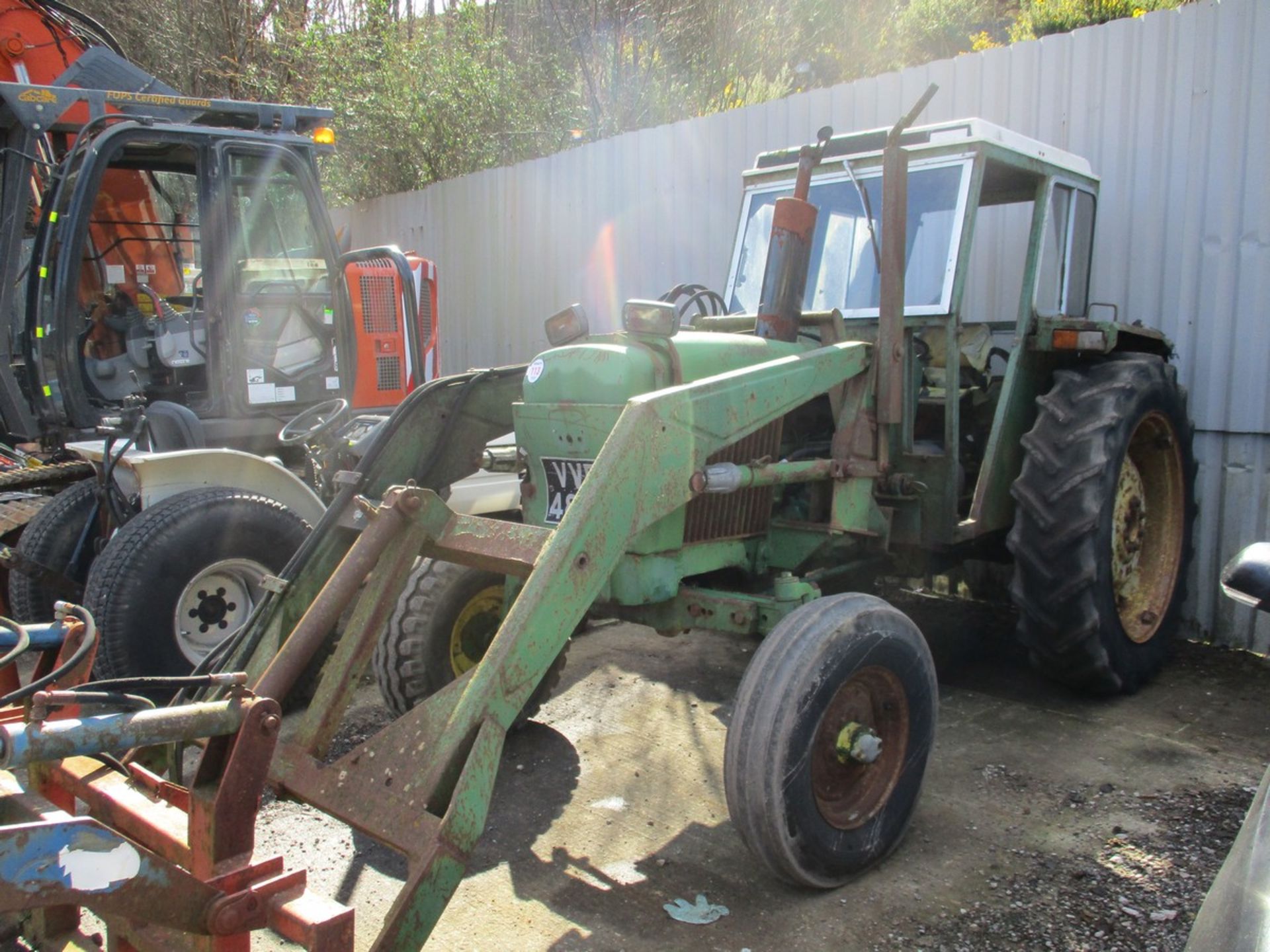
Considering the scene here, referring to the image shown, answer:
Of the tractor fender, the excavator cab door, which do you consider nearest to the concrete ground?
the tractor fender

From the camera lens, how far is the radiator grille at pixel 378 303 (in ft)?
21.6

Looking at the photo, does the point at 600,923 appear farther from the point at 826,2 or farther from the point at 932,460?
the point at 826,2

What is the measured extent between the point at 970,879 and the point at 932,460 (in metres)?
1.68

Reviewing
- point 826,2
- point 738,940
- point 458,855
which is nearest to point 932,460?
point 738,940

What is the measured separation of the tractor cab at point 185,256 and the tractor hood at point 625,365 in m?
2.71

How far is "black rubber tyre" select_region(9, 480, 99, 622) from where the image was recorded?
16.6 ft

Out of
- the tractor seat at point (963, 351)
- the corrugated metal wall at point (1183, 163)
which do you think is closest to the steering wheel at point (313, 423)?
the tractor seat at point (963, 351)

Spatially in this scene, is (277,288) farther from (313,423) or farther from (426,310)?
(426,310)

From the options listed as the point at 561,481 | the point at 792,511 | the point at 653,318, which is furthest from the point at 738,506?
the point at 653,318

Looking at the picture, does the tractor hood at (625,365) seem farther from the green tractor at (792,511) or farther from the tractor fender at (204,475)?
the tractor fender at (204,475)

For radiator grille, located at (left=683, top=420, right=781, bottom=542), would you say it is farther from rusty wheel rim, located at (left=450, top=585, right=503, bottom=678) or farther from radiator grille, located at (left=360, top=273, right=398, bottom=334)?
radiator grille, located at (left=360, top=273, right=398, bottom=334)

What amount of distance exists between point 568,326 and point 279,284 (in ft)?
9.36

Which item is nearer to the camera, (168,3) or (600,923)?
(600,923)

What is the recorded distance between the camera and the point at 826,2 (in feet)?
52.5
